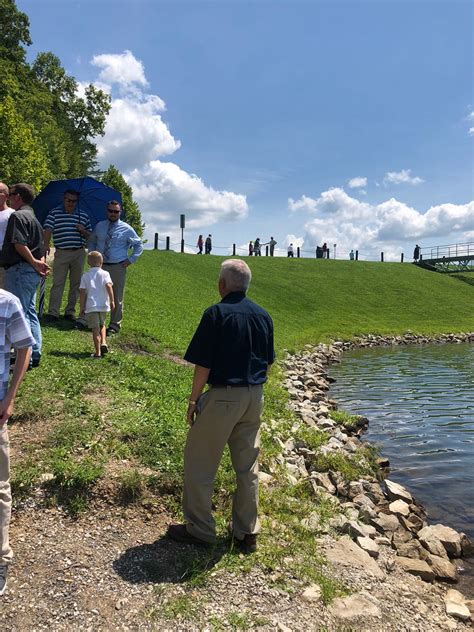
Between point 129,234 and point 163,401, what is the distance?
15.1 feet

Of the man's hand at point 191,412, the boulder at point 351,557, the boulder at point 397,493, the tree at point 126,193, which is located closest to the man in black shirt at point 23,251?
the man's hand at point 191,412

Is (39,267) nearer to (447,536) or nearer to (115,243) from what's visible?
(115,243)

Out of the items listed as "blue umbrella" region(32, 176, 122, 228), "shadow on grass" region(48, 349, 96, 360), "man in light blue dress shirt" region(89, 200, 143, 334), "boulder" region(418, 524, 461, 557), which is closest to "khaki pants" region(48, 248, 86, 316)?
"man in light blue dress shirt" region(89, 200, 143, 334)

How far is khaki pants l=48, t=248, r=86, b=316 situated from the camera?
1057 cm

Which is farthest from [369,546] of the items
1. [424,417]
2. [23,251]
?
[424,417]

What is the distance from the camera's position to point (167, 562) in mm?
4105

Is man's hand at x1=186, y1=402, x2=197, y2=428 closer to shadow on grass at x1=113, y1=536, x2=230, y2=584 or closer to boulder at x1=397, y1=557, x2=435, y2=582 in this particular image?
shadow on grass at x1=113, y1=536, x2=230, y2=584

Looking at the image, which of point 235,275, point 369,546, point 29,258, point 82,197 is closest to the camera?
point 235,275

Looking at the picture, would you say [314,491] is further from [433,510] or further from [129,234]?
[129,234]

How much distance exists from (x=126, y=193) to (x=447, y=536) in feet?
190

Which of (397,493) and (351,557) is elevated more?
(351,557)

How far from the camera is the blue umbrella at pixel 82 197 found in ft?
33.6

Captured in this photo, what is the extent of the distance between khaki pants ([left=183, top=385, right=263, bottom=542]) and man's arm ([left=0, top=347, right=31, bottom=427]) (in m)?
1.44

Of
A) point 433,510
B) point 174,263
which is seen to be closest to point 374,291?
point 174,263
